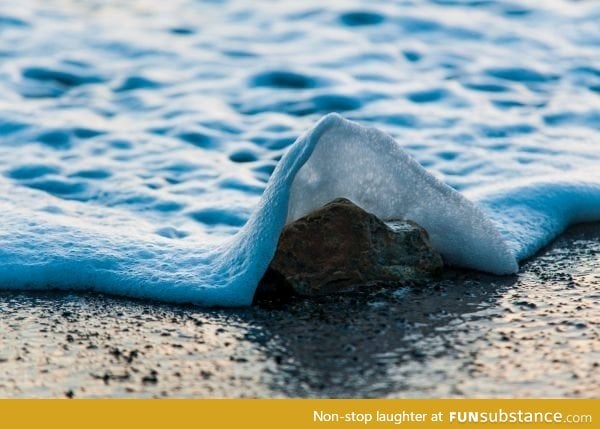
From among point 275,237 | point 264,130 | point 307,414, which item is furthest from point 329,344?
point 264,130

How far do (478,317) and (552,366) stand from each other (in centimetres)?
34

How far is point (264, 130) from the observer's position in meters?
4.73

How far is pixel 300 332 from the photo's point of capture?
2.60 m

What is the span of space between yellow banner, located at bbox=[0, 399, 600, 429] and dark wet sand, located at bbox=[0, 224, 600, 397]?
38 mm

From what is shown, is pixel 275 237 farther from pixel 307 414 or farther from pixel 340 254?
pixel 307 414

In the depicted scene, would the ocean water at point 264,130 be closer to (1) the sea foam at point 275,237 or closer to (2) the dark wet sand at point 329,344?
(1) the sea foam at point 275,237

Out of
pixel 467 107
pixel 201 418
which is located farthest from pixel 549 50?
pixel 201 418

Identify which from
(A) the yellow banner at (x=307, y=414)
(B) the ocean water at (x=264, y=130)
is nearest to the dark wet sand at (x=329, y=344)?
(A) the yellow banner at (x=307, y=414)

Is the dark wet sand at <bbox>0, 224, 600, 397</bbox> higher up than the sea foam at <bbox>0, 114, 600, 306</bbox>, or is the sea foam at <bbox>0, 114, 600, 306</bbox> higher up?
the sea foam at <bbox>0, 114, 600, 306</bbox>

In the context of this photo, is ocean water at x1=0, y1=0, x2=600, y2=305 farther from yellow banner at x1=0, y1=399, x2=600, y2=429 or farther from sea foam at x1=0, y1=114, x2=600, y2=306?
yellow banner at x1=0, y1=399, x2=600, y2=429

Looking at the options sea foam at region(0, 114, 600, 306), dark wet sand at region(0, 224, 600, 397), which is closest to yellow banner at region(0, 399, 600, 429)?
dark wet sand at region(0, 224, 600, 397)

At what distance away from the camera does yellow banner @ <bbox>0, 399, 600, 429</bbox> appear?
216cm

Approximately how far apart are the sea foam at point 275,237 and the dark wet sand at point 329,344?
83 mm

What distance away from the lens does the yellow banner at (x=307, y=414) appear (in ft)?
7.09
